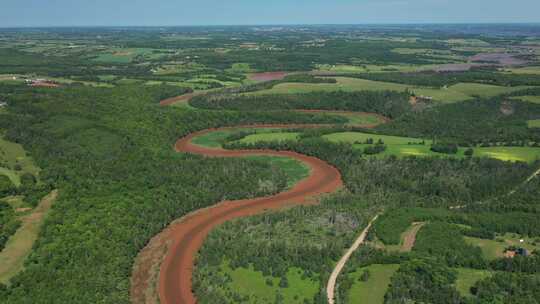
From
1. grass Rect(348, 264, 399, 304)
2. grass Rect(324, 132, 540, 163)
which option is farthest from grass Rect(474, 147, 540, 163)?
grass Rect(348, 264, 399, 304)

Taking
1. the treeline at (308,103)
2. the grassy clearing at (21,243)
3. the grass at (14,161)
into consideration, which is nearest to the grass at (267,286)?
the grassy clearing at (21,243)

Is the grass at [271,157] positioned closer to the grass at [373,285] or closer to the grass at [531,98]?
the grass at [373,285]

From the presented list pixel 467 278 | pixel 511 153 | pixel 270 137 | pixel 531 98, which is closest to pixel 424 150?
pixel 511 153

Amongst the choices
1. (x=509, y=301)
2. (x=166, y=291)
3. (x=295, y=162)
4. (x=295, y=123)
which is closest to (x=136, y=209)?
(x=166, y=291)

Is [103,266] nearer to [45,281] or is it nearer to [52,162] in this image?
[45,281]

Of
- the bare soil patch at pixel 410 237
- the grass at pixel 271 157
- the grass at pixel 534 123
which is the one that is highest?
the grass at pixel 534 123

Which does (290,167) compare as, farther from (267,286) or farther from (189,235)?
(267,286)

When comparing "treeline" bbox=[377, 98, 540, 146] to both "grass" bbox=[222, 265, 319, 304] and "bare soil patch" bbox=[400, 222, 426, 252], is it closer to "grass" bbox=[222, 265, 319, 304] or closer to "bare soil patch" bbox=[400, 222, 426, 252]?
"bare soil patch" bbox=[400, 222, 426, 252]
